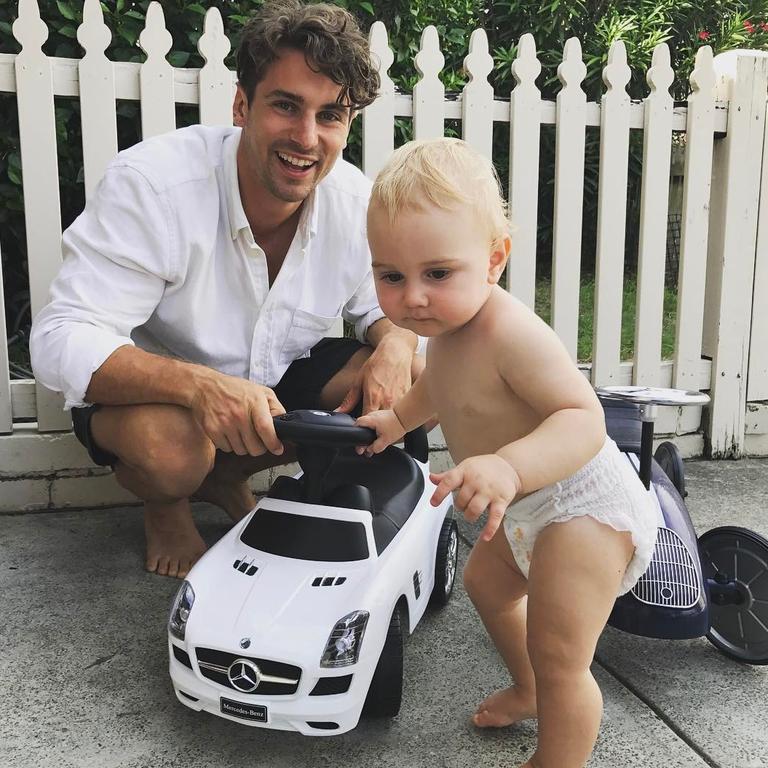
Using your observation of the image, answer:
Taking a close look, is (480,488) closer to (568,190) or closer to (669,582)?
(669,582)

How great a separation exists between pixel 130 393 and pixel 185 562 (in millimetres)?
562

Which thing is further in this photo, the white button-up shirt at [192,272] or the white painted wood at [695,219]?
the white painted wood at [695,219]

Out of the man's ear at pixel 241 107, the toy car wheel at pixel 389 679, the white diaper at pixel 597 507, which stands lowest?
the toy car wheel at pixel 389 679

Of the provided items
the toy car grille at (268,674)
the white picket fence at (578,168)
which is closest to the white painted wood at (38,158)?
the white picket fence at (578,168)

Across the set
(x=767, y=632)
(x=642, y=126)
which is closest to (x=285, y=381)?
(x=767, y=632)

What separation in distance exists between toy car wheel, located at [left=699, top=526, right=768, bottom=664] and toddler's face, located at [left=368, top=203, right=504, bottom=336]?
0.95 m

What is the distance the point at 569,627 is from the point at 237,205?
59.5 inches

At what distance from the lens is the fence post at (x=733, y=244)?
11.5 feet

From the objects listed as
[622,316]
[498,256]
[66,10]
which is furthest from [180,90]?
[622,316]

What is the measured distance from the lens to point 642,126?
347cm

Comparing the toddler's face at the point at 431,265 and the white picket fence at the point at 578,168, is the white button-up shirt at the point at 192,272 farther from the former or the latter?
the toddler's face at the point at 431,265

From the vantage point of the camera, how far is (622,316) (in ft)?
18.1

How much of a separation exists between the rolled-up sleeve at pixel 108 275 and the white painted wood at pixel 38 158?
0.61m

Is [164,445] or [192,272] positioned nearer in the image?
[164,445]
